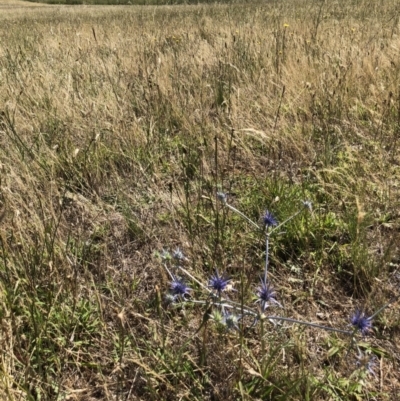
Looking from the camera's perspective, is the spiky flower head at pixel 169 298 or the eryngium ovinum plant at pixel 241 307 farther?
the spiky flower head at pixel 169 298

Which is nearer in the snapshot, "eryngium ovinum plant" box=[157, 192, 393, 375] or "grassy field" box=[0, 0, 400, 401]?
"eryngium ovinum plant" box=[157, 192, 393, 375]

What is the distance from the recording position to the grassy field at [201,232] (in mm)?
1309

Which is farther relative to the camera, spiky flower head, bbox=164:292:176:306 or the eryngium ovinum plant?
spiky flower head, bbox=164:292:176:306

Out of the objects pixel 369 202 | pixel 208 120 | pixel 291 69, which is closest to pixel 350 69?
pixel 291 69

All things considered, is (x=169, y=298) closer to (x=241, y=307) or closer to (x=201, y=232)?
(x=241, y=307)

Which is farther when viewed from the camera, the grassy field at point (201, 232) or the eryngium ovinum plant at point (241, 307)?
the grassy field at point (201, 232)

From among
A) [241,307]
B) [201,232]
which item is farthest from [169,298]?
[201,232]

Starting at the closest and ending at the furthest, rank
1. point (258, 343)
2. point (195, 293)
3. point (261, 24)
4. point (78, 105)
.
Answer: point (258, 343) < point (195, 293) < point (78, 105) < point (261, 24)

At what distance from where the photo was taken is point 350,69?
3.26 meters

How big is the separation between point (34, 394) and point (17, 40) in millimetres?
6319

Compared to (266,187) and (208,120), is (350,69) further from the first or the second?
(266,187)

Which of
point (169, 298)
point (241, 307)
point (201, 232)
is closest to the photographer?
point (241, 307)

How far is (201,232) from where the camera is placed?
1926 mm

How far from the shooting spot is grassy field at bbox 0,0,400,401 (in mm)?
1309
